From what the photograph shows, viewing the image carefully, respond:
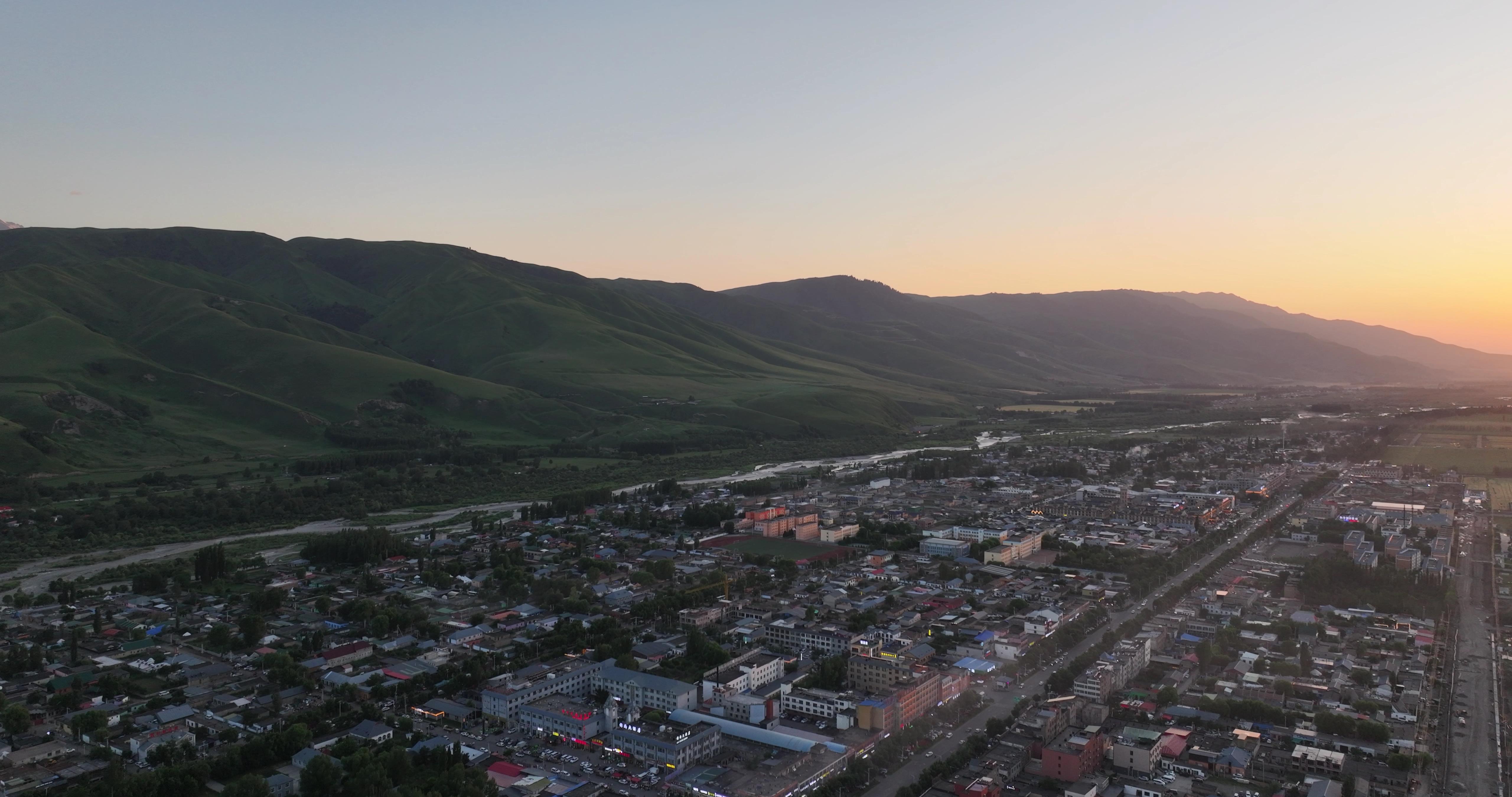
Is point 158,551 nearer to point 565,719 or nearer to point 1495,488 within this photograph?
point 565,719

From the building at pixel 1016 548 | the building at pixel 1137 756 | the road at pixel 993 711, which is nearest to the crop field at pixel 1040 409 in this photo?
the building at pixel 1016 548

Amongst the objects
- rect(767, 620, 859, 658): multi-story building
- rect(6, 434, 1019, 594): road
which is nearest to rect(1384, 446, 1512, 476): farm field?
rect(6, 434, 1019, 594): road

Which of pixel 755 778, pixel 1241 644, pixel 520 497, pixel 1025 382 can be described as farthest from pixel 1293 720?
pixel 1025 382

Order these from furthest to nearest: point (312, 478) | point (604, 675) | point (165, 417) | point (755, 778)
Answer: point (165, 417)
point (312, 478)
point (604, 675)
point (755, 778)

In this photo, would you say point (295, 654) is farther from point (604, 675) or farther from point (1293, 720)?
point (1293, 720)

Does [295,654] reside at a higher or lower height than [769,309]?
lower

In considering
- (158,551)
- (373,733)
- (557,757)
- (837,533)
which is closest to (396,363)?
(158,551)

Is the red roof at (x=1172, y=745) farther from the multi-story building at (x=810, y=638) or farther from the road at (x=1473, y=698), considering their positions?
the multi-story building at (x=810, y=638)
